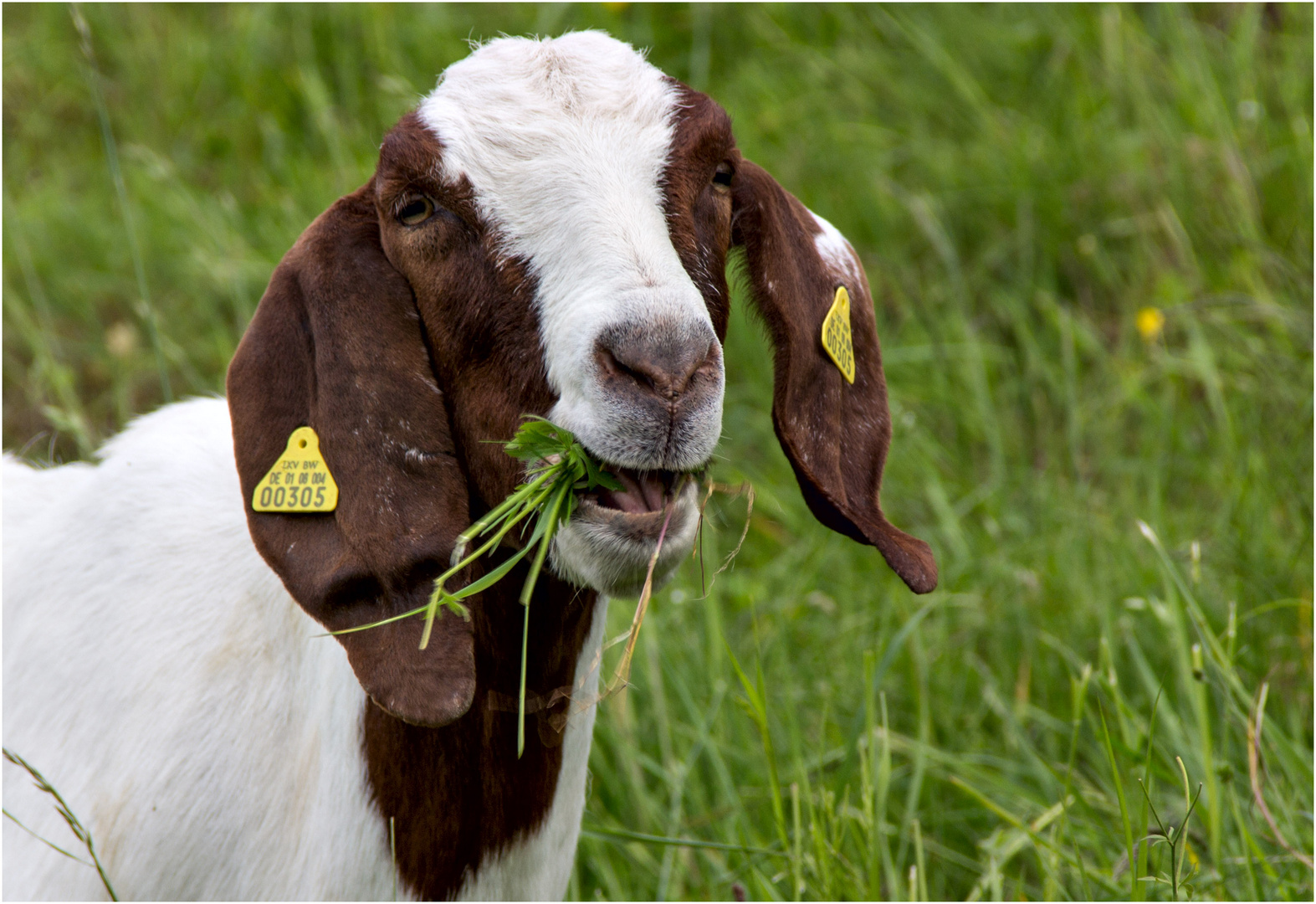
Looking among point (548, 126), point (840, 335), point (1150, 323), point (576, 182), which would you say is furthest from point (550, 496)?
point (1150, 323)

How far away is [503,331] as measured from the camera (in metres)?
2.18

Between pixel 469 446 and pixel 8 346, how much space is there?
436 cm

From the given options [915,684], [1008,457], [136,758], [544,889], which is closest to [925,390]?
[1008,457]

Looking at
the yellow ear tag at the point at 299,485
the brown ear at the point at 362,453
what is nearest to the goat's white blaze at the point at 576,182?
the brown ear at the point at 362,453

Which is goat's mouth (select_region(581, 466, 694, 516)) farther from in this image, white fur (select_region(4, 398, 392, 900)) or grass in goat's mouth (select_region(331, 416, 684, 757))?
white fur (select_region(4, 398, 392, 900))

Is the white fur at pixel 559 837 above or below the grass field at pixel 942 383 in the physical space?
above

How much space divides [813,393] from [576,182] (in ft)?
2.06

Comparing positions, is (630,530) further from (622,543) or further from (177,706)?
(177,706)

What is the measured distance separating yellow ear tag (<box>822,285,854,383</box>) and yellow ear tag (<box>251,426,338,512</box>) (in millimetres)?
948

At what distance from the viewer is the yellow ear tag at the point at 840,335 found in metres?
2.54

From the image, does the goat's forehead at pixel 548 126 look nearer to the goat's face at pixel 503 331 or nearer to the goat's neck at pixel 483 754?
the goat's face at pixel 503 331

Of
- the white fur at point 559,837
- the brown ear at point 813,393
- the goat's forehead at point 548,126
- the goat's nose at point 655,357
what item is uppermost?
the goat's forehead at point 548,126

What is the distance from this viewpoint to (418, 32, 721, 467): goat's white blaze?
6.62 ft

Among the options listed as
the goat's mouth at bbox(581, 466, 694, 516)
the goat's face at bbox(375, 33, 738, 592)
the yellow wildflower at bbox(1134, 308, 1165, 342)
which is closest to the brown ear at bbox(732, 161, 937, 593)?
the goat's face at bbox(375, 33, 738, 592)
